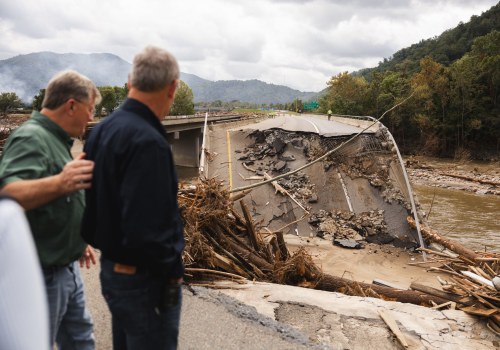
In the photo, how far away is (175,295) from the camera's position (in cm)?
205

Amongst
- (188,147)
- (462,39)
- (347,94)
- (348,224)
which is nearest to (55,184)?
(348,224)

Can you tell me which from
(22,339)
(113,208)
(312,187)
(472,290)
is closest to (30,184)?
(113,208)

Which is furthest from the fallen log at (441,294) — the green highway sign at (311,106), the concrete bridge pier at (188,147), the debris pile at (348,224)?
the green highway sign at (311,106)

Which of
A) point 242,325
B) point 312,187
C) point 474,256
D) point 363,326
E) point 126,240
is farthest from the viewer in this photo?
point 312,187

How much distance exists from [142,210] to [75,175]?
21.1 inches

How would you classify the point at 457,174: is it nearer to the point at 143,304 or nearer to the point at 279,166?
the point at 279,166

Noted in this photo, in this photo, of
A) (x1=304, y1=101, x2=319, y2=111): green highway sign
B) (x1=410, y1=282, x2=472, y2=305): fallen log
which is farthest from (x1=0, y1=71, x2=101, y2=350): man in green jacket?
(x1=304, y1=101, x2=319, y2=111): green highway sign

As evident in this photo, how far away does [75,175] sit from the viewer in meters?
2.11

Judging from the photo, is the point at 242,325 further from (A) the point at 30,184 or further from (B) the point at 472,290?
(B) the point at 472,290

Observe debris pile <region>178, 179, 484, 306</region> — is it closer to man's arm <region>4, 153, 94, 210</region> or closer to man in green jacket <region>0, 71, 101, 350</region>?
man in green jacket <region>0, 71, 101, 350</region>

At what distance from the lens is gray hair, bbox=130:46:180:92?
Result: 2.01 metres

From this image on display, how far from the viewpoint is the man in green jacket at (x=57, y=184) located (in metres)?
2.12

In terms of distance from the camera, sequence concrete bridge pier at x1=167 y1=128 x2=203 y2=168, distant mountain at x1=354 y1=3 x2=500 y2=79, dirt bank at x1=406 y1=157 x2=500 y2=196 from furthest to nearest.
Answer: distant mountain at x1=354 y1=3 x2=500 y2=79 < concrete bridge pier at x1=167 y1=128 x2=203 y2=168 < dirt bank at x1=406 y1=157 x2=500 y2=196

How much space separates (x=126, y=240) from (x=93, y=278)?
3854 mm
